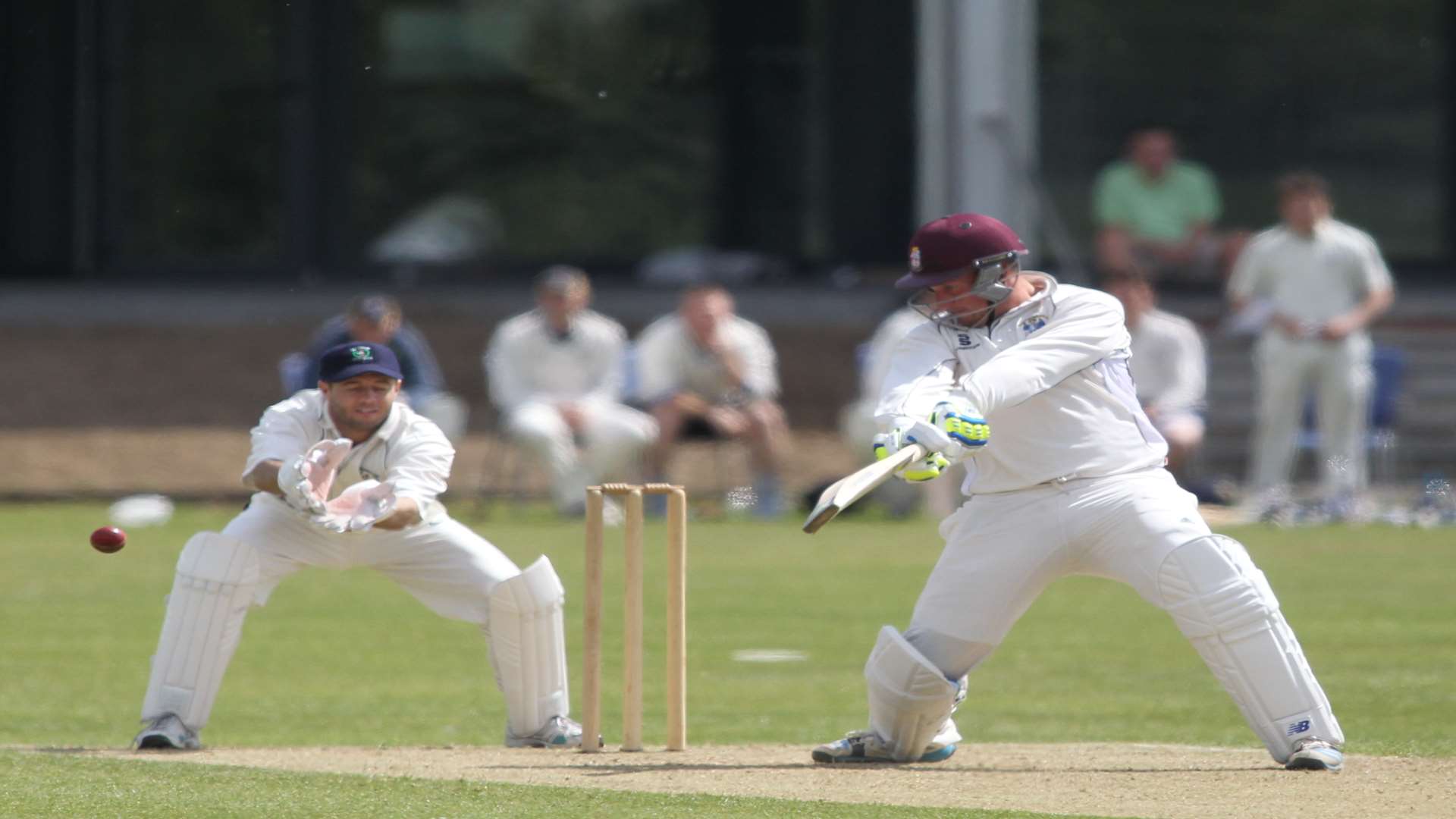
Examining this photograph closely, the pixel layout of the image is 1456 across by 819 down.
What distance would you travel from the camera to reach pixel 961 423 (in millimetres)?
5848

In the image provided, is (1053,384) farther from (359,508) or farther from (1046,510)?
(359,508)

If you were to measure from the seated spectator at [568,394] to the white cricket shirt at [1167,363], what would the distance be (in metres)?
3.14

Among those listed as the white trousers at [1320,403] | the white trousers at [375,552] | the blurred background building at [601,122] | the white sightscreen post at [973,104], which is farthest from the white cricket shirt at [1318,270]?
the white trousers at [375,552]

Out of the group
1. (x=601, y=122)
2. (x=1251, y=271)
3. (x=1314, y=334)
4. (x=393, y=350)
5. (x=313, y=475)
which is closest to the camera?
(x=313, y=475)

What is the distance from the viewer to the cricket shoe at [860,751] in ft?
22.4

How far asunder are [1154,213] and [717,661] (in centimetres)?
870

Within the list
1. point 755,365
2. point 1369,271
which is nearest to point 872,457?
point 755,365

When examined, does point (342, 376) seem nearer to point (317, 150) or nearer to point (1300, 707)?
point (1300, 707)

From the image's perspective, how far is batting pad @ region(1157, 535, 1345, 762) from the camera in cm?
A: 623

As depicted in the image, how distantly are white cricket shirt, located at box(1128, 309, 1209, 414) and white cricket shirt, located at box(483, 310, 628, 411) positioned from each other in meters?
3.36

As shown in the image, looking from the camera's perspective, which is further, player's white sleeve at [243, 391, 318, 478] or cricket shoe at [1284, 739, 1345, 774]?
player's white sleeve at [243, 391, 318, 478]

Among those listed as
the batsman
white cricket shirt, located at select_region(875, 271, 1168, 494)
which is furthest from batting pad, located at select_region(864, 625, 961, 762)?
white cricket shirt, located at select_region(875, 271, 1168, 494)

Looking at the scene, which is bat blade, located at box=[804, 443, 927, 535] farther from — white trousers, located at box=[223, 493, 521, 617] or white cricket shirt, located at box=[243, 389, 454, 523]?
white trousers, located at box=[223, 493, 521, 617]

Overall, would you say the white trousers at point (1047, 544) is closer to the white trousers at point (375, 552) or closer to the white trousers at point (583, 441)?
the white trousers at point (375, 552)
